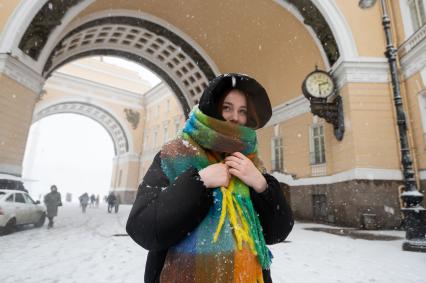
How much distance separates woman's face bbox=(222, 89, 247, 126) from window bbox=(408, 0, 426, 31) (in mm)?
12277

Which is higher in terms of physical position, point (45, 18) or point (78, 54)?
point (78, 54)

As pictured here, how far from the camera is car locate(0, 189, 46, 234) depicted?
804 centimetres

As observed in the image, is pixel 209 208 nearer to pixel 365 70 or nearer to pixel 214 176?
pixel 214 176

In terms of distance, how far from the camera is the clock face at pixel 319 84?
1099 cm

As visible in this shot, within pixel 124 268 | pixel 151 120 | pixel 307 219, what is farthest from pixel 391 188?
pixel 151 120

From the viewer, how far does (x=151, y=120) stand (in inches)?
1345

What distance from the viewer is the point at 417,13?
10.6 m

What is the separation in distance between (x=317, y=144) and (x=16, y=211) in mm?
12206

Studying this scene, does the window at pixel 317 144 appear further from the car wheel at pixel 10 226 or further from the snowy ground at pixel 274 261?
the car wheel at pixel 10 226

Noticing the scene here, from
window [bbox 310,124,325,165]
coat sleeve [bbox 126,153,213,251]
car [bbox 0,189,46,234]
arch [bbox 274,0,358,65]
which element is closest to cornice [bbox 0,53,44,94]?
car [bbox 0,189,46,234]

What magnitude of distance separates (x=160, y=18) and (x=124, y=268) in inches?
572

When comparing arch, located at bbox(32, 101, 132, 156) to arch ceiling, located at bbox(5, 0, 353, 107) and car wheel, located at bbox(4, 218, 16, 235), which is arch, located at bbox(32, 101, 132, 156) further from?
car wheel, located at bbox(4, 218, 16, 235)

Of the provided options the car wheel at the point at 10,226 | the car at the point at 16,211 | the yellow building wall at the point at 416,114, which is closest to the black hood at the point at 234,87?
the car at the point at 16,211

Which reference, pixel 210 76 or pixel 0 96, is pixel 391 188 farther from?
pixel 0 96
